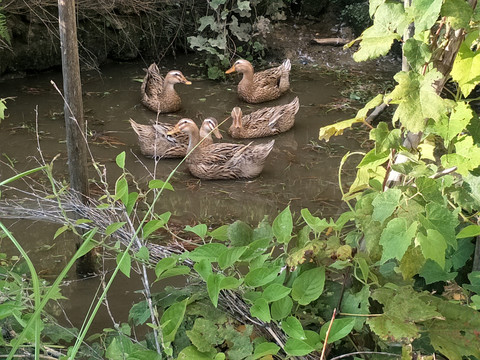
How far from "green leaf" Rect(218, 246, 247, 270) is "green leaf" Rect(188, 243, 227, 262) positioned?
0.07m

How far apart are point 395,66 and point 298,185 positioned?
355 cm

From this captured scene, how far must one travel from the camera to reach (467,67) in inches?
67.9

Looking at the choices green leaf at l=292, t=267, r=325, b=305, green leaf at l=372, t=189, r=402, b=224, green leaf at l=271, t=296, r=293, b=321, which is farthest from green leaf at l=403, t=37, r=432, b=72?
green leaf at l=271, t=296, r=293, b=321

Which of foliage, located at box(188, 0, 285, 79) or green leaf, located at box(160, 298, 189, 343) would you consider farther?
foliage, located at box(188, 0, 285, 79)

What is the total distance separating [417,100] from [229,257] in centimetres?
67

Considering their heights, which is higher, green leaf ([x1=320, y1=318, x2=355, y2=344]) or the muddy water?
green leaf ([x1=320, y1=318, x2=355, y2=344])

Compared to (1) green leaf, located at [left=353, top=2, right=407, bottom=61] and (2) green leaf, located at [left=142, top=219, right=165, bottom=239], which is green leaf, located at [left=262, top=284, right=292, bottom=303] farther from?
(1) green leaf, located at [left=353, top=2, right=407, bottom=61]

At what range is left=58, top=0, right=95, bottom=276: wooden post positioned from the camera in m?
3.14

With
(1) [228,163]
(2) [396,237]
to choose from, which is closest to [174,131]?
(1) [228,163]

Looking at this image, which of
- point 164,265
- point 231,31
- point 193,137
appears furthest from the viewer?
point 231,31

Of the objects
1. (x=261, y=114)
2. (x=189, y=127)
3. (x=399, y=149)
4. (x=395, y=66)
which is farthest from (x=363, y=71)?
(x=399, y=149)

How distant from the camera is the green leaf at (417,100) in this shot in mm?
1610

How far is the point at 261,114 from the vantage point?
6.05 metres

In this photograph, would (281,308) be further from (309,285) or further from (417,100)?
(417,100)
